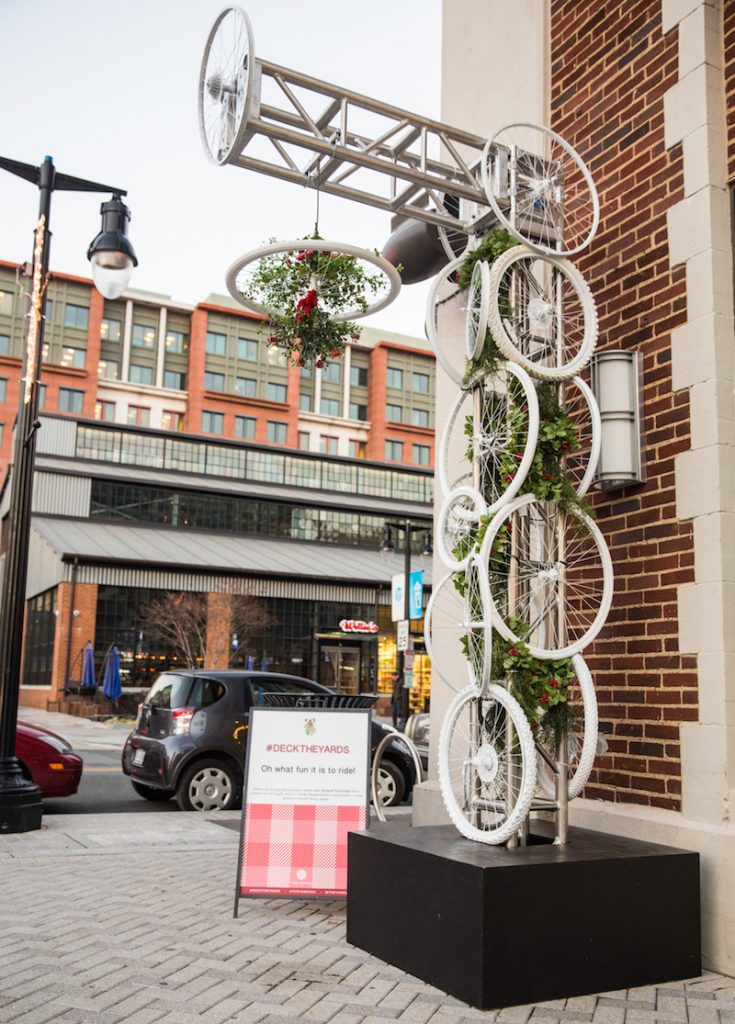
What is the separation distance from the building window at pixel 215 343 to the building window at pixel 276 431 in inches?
246

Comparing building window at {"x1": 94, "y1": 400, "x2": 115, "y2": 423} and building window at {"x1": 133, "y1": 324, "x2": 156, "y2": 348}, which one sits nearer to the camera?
building window at {"x1": 94, "y1": 400, "x2": 115, "y2": 423}

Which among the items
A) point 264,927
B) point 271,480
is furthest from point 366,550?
point 264,927

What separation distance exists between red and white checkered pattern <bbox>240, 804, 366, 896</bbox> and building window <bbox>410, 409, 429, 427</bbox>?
67.6 meters

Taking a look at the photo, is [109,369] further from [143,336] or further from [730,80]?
[730,80]

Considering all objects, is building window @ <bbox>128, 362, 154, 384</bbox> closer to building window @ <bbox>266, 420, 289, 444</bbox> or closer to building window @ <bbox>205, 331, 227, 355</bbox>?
building window @ <bbox>205, 331, 227, 355</bbox>

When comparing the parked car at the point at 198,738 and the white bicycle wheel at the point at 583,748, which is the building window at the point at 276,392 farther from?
the white bicycle wheel at the point at 583,748

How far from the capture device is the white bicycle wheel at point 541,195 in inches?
229

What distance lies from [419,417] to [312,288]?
6773 cm

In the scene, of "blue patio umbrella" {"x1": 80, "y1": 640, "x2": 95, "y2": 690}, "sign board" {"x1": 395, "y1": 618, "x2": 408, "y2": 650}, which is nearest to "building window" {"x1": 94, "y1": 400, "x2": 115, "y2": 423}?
"blue patio umbrella" {"x1": 80, "y1": 640, "x2": 95, "y2": 690}

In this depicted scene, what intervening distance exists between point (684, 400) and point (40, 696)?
3788 cm

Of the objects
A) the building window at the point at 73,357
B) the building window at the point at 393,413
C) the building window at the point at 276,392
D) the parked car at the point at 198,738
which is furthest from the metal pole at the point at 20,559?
the building window at the point at 393,413

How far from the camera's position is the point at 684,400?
18.5 feet

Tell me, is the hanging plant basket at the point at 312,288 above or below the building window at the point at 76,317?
below

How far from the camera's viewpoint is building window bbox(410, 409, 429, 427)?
240ft
